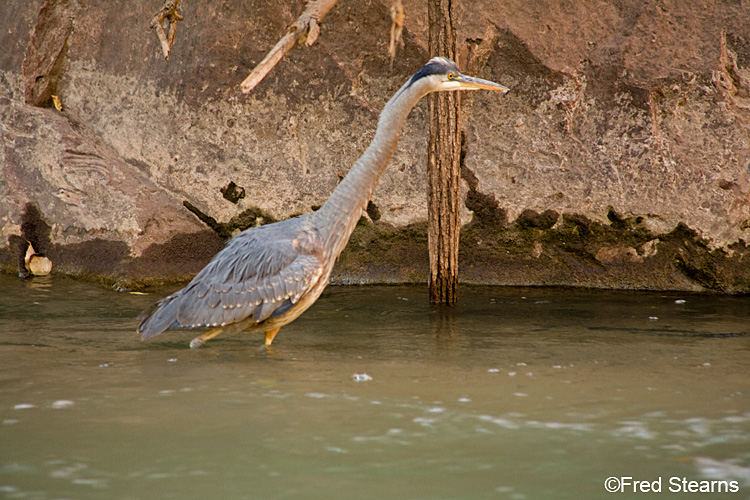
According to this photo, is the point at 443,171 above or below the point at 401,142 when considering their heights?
below

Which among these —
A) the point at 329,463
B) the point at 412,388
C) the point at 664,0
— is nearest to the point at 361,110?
the point at 664,0

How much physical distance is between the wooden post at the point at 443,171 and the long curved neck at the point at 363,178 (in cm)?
122

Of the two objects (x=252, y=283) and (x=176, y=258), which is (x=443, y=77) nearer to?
(x=252, y=283)

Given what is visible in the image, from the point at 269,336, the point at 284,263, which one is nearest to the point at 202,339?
the point at 269,336

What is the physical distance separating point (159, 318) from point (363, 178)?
1436 mm

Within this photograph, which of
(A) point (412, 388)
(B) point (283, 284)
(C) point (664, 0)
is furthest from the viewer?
(C) point (664, 0)

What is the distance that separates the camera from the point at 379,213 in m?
7.16

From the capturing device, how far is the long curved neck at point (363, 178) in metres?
4.69

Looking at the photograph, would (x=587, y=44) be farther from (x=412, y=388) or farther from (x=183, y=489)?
(x=183, y=489)

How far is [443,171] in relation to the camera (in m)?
6.02

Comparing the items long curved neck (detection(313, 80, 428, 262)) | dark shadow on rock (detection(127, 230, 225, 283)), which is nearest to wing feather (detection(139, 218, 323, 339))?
long curved neck (detection(313, 80, 428, 262))

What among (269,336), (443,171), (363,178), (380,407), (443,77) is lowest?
(380,407)

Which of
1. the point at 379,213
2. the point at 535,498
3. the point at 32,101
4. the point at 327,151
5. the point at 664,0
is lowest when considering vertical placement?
the point at 535,498

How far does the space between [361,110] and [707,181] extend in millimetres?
2956
